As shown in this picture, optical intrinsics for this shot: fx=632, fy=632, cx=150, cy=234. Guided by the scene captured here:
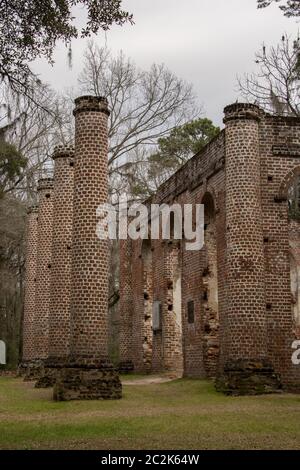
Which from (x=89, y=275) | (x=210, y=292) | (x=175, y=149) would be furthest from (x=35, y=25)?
(x=175, y=149)

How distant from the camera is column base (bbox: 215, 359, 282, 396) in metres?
14.5

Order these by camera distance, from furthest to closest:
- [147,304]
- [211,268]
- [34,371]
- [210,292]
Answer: [147,304], [34,371], [211,268], [210,292]

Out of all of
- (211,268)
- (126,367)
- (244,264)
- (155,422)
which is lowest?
(126,367)

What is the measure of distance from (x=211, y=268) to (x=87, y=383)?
7159 millimetres

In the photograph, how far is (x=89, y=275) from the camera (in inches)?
579

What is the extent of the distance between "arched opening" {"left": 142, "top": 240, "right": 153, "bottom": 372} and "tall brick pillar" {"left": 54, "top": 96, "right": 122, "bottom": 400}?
10974 millimetres

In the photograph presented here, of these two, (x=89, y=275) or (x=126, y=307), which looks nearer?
(x=89, y=275)

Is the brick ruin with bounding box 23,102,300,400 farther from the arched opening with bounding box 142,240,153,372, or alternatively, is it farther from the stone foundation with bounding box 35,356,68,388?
the arched opening with bounding box 142,240,153,372

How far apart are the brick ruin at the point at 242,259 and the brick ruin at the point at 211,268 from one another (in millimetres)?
27

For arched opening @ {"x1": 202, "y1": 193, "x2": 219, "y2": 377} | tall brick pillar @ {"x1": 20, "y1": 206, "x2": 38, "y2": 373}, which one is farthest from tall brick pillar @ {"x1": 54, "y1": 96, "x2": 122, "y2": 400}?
tall brick pillar @ {"x1": 20, "y1": 206, "x2": 38, "y2": 373}

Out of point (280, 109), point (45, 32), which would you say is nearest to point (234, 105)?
point (45, 32)

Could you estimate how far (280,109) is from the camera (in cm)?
2823

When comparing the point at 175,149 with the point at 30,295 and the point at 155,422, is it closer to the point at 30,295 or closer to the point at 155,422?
the point at 30,295
